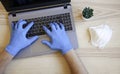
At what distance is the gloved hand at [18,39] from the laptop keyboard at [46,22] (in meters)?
0.02

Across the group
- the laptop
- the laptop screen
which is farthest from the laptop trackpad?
the laptop screen

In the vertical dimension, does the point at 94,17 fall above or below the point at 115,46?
above

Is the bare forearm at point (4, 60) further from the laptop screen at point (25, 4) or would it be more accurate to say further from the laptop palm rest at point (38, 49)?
the laptop screen at point (25, 4)

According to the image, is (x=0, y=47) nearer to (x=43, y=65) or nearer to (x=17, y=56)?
(x=17, y=56)

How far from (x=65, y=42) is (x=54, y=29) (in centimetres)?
8

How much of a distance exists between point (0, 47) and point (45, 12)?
267 mm

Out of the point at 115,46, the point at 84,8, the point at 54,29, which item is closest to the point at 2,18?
the point at 54,29

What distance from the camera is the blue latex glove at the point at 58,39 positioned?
2.75 feet

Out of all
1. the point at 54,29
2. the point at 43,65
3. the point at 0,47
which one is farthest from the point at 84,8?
the point at 0,47

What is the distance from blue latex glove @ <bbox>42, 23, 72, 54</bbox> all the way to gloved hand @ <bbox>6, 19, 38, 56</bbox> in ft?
0.22

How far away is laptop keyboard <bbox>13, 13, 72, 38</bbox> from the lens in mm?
865

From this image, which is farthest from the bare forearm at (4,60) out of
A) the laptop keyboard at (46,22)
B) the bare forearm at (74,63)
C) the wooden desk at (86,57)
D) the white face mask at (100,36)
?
the white face mask at (100,36)

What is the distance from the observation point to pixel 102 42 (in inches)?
32.9

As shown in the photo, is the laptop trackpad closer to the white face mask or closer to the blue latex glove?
the blue latex glove
